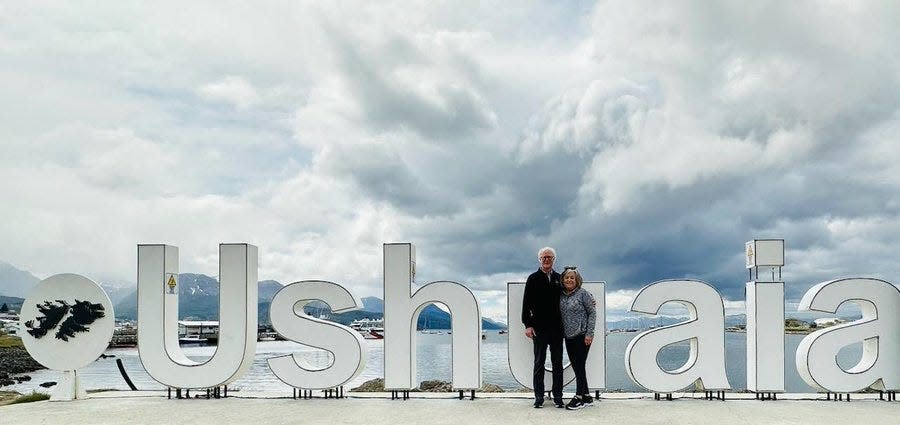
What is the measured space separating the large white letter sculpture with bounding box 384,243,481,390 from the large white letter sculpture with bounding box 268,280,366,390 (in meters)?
0.52

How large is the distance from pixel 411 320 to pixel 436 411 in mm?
1680

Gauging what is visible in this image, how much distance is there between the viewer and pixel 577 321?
10227mm

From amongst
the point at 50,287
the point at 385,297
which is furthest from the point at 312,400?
the point at 50,287

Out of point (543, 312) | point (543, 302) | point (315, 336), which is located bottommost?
point (315, 336)

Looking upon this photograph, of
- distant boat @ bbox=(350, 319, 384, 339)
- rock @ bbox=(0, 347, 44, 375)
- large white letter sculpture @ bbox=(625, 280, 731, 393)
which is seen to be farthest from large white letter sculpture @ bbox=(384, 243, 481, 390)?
rock @ bbox=(0, 347, 44, 375)

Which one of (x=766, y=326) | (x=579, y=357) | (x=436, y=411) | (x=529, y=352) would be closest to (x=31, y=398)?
(x=436, y=411)

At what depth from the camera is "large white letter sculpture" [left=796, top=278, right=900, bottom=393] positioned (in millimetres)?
10852

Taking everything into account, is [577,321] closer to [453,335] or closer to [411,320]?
[453,335]

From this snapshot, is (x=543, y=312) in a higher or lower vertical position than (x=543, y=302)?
lower

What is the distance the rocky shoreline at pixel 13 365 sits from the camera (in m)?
35.2

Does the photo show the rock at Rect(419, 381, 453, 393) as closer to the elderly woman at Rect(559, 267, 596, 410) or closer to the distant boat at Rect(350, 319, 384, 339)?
the distant boat at Rect(350, 319, 384, 339)

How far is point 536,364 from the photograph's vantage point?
10.3m

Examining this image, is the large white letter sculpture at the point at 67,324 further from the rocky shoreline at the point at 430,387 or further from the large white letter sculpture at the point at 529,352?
the large white letter sculpture at the point at 529,352

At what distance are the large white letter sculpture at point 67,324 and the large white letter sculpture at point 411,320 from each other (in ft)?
15.3
